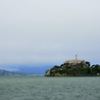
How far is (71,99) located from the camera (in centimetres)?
6034

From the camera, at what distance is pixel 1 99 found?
206ft

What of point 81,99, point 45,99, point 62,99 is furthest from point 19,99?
point 81,99

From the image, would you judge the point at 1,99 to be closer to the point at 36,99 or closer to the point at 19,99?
the point at 19,99

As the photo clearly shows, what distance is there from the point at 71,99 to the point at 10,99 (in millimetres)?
14359

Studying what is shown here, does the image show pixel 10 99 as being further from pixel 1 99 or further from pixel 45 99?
pixel 45 99

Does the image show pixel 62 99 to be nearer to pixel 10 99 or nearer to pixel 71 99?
pixel 71 99

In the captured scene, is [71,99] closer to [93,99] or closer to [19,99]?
[93,99]

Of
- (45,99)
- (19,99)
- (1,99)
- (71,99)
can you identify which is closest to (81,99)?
(71,99)

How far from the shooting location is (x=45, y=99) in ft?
201

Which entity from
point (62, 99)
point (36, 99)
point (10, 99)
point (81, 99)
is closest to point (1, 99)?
point (10, 99)

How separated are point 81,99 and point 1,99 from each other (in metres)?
19.1

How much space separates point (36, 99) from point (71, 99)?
819 cm

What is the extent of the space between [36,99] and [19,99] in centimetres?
402

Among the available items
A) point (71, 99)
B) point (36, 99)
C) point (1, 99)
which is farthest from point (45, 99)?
point (1, 99)
